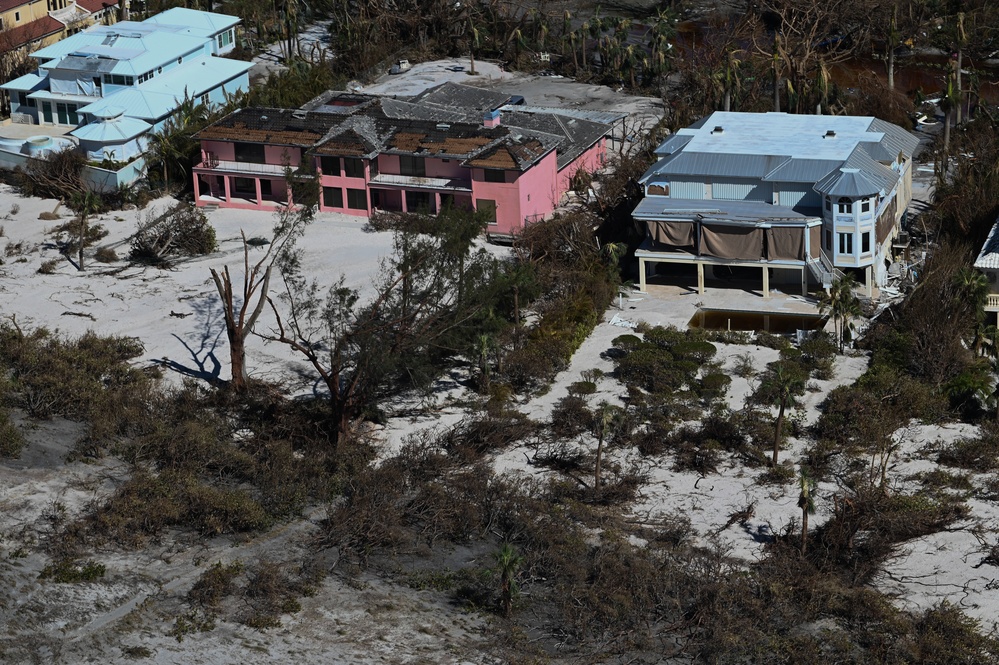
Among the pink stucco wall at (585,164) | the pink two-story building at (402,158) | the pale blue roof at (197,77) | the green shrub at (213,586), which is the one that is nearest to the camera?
the green shrub at (213,586)

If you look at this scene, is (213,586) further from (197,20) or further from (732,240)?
(197,20)

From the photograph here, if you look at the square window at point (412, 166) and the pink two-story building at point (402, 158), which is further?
the square window at point (412, 166)

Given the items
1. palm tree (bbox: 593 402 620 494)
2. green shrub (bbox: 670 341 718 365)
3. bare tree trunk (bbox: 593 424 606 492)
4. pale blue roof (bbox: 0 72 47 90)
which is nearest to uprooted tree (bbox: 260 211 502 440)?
palm tree (bbox: 593 402 620 494)

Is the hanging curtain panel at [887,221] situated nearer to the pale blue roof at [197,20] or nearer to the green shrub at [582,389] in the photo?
the green shrub at [582,389]

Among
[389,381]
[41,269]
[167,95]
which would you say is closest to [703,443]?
[389,381]

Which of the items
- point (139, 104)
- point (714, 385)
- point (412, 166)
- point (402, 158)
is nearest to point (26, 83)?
point (139, 104)

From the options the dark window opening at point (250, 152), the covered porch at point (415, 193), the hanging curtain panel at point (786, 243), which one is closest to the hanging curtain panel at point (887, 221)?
the hanging curtain panel at point (786, 243)

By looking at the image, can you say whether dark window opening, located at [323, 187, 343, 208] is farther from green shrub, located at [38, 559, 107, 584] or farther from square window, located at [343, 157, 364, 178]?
green shrub, located at [38, 559, 107, 584]
